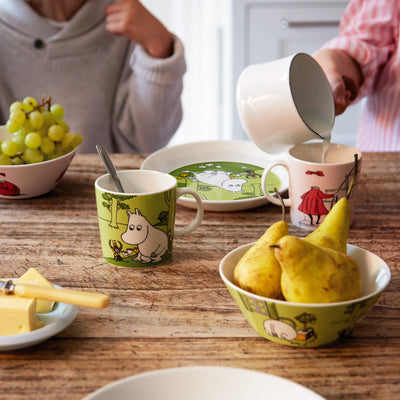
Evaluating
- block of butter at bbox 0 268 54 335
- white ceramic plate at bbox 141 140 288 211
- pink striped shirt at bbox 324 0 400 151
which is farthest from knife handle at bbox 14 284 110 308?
pink striped shirt at bbox 324 0 400 151

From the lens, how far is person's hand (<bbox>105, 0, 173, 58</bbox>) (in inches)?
60.4

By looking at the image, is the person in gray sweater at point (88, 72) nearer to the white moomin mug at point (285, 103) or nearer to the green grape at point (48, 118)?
the green grape at point (48, 118)

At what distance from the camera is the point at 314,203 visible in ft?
2.73

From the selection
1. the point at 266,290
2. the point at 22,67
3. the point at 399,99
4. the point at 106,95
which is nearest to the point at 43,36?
the point at 22,67

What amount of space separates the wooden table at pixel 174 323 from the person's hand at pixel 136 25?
795 millimetres

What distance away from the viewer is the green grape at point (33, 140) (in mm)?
956

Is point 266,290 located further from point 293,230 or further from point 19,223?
point 19,223

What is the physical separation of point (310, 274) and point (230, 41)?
7.18 ft

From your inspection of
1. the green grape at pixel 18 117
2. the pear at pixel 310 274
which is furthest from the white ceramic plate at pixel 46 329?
the green grape at pixel 18 117

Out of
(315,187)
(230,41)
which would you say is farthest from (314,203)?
(230,41)

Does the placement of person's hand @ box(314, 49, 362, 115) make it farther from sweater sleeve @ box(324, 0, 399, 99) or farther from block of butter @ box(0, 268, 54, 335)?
block of butter @ box(0, 268, 54, 335)

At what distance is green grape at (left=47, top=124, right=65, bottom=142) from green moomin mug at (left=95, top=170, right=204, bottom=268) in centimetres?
27

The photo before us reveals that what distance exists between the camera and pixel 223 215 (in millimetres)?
921

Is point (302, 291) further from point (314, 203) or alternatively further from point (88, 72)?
point (88, 72)
